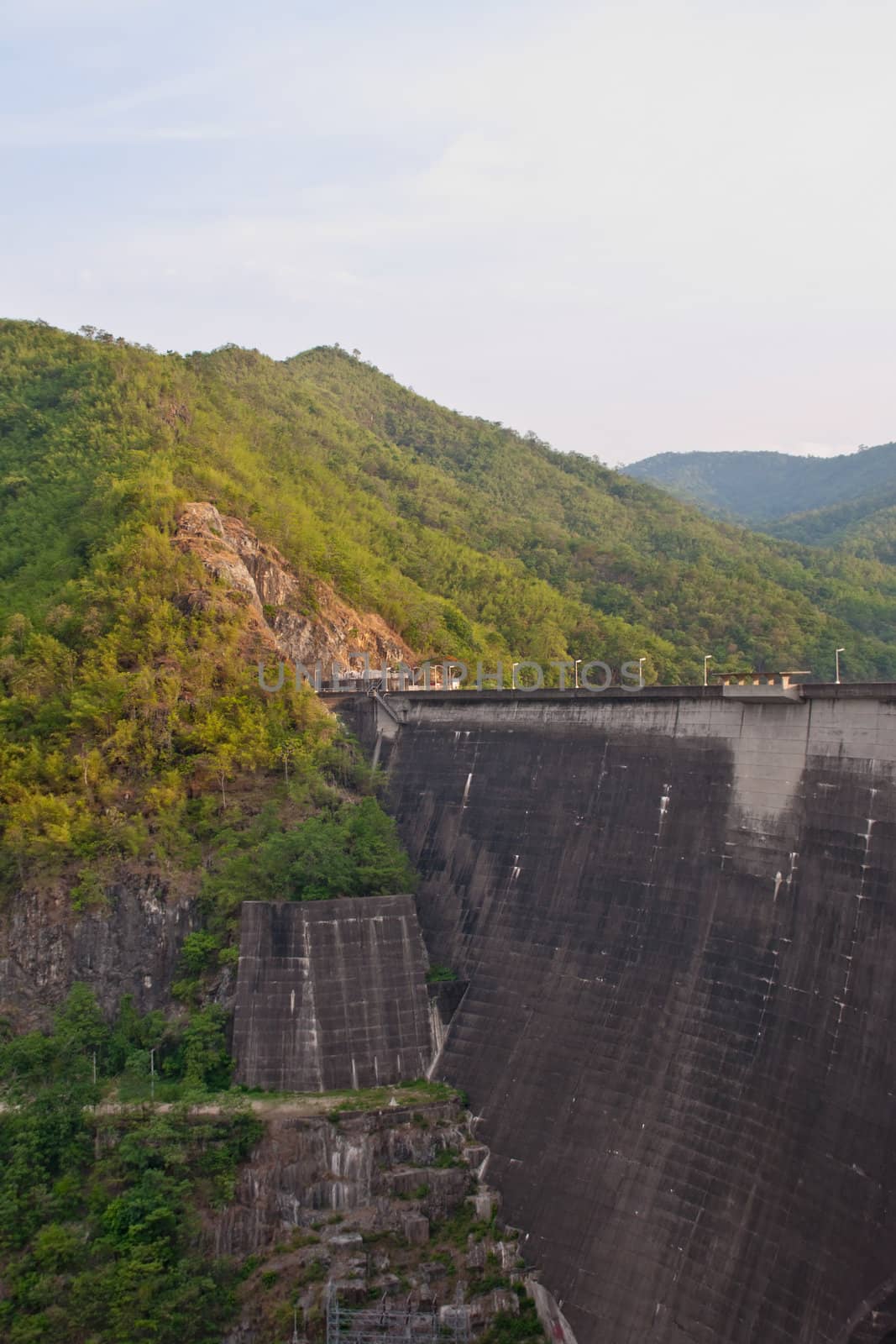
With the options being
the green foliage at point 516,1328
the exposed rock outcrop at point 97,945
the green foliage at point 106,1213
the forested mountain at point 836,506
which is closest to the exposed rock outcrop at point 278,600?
the exposed rock outcrop at point 97,945

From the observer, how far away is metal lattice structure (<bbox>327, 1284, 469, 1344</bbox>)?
19406 mm

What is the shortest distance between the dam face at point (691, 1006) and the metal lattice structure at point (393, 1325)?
6.25 feet

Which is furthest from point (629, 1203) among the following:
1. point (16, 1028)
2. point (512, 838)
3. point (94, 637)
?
point (94, 637)

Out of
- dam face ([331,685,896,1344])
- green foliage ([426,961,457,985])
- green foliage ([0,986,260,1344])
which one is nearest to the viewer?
dam face ([331,685,896,1344])

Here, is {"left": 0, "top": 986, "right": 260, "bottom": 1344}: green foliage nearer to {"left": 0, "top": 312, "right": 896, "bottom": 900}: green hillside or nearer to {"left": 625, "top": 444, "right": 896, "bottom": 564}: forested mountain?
{"left": 0, "top": 312, "right": 896, "bottom": 900}: green hillside

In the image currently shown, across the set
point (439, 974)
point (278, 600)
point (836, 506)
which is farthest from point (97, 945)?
point (836, 506)

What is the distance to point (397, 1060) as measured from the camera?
24.9 metres

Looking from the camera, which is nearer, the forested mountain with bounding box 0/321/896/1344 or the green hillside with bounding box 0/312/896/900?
the forested mountain with bounding box 0/321/896/1344

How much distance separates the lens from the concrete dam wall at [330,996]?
2458cm

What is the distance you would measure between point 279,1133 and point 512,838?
910 centimetres

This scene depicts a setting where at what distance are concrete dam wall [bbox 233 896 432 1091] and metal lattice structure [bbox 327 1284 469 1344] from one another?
5.12 metres

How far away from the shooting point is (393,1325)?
19.7 metres

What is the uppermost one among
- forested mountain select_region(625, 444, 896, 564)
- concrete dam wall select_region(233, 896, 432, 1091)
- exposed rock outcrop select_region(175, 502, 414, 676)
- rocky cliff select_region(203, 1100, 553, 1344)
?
forested mountain select_region(625, 444, 896, 564)

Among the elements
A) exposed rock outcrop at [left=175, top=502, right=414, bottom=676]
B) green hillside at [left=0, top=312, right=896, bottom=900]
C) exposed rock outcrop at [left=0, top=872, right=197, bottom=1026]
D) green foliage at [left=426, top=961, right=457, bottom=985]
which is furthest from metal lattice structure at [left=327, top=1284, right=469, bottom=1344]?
exposed rock outcrop at [left=175, top=502, right=414, bottom=676]
